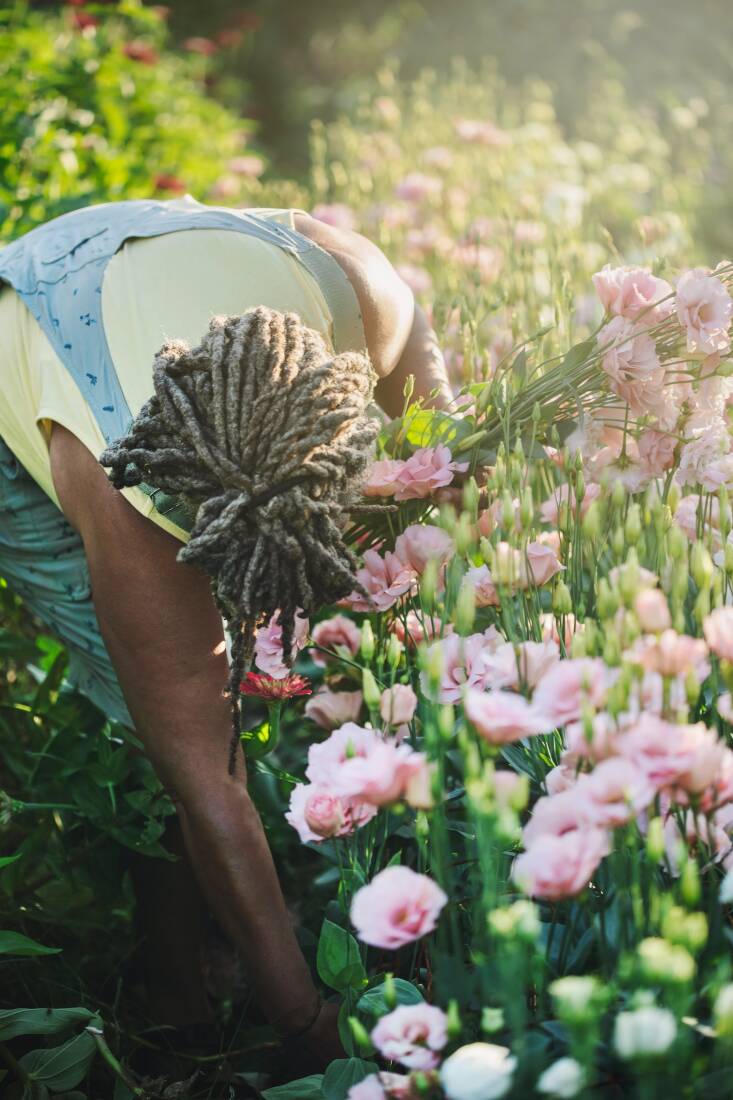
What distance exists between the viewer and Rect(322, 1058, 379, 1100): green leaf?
982 millimetres

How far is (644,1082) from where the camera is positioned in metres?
0.68

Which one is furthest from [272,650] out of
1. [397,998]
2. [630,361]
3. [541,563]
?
[630,361]

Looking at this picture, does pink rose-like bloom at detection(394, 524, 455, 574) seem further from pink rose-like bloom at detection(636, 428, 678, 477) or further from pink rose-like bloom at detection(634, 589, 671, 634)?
pink rose-like bloom at detection(634, 589, 671, 634)

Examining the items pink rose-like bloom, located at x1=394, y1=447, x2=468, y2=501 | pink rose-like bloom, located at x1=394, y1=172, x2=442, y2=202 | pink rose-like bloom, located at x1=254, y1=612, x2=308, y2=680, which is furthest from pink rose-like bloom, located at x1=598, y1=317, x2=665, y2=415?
pink rose-like bloom, located at x1=394, y1=172, x2=442, y2=202

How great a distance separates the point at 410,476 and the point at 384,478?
0.11ft

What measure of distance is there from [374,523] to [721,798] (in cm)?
77

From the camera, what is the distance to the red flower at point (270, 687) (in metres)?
1.29

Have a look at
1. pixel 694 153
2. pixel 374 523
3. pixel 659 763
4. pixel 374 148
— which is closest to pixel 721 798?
pixel 659 763

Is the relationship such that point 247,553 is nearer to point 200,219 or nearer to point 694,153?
point 200,219

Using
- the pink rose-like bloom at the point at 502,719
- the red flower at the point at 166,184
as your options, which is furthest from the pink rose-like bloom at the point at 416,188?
the pink rose-like bloom at the point at 502,719

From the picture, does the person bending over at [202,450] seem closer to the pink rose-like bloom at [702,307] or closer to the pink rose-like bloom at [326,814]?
the pink rose-like bloom at [326,814]

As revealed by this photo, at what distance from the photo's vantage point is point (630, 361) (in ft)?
4.30

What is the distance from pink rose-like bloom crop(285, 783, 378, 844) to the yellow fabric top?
0.37 metres

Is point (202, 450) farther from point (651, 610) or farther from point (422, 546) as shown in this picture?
point (651, 610)
